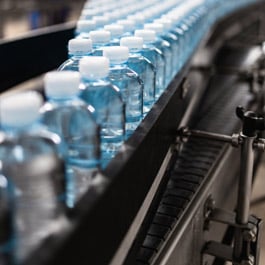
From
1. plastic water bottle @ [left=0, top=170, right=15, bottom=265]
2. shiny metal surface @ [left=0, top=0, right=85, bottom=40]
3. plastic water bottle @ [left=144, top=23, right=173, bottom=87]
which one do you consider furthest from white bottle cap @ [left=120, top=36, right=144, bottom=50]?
shiny metal surface @ [left=0, top=0, right=85, bottom=40]

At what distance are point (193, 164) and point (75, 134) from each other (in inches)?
39.2

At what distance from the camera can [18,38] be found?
111 inches

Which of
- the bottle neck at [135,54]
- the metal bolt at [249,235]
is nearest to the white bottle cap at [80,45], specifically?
the bottle neck at [135,54]

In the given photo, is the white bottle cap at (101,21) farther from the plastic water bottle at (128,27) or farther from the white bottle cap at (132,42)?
the white bottle cap at (132,42)

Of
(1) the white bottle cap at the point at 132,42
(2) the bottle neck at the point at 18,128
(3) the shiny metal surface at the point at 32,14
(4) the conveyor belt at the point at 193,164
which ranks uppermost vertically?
(1) the white bottle cap at the point at 132,42

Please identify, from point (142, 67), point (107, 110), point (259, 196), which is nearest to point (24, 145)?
point (107, 110)

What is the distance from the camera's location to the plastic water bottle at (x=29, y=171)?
68 centimetres

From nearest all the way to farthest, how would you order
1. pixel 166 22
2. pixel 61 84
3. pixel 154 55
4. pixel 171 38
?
pixel 61 84 < pixel 154 55 < pixel 166 22 < pixel 171 38

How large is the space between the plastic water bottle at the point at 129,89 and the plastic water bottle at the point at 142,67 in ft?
0.15

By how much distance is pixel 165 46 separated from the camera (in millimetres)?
1846

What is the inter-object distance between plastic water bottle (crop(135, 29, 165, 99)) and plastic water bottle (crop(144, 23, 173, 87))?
1.2 inches

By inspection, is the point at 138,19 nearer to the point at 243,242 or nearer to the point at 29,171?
the point at 243,242

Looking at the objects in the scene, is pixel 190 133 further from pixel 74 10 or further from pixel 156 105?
pixel 74 10

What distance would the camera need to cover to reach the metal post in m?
1.52
